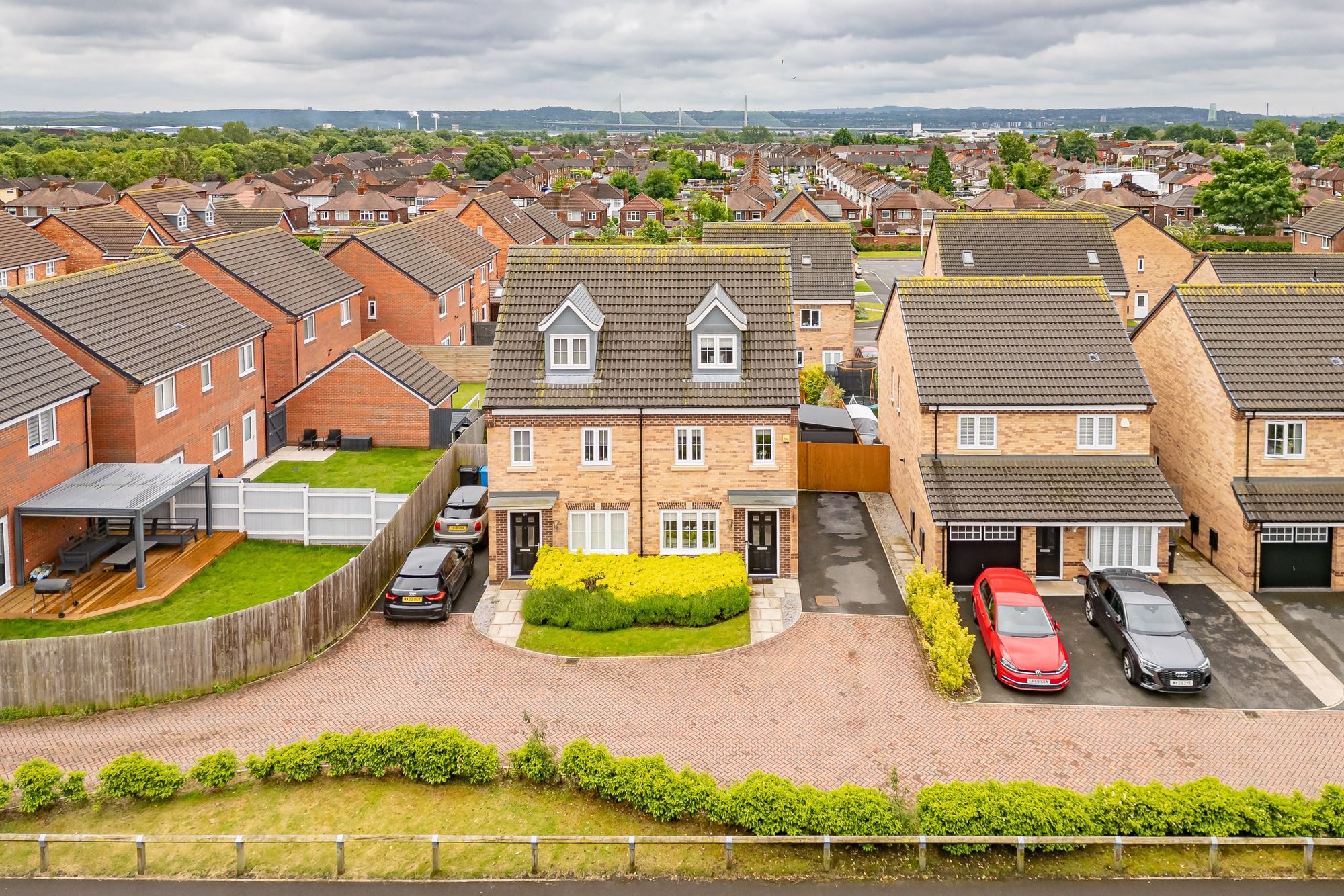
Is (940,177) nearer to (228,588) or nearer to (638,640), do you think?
(638,640)

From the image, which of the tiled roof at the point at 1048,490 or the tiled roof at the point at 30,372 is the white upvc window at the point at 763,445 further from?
the tiled roof at the point at 30,372

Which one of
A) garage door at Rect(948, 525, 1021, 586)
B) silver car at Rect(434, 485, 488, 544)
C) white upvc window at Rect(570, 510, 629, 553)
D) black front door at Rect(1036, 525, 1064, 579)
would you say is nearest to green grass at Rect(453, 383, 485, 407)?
silver car at Rect(434, 485, 488, 544)

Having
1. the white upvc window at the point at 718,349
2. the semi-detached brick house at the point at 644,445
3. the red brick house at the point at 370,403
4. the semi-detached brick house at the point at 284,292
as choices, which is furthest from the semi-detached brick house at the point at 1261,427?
the semi-detached brick house at the point at 284,292

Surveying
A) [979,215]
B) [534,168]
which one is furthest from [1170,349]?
[534,168]

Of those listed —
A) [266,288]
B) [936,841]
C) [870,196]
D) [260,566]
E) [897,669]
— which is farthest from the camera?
[870,196]

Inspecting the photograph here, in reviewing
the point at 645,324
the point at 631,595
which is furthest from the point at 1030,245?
the point at 631,595

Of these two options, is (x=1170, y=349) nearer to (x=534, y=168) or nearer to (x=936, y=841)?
(x=936, y=841)

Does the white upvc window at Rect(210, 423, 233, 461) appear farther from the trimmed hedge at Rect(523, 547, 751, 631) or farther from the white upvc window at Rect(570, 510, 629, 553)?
the trimmed hedge at Rect(523, 547, 751, 631)

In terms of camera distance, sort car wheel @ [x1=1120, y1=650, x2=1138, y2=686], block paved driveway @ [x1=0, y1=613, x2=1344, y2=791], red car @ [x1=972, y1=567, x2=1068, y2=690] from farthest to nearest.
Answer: car wheel @ [x1=1120, y1=650, x2=1138, y2=686] < red car @ [x1=972, y1=567, x2=1068, y2=690] < block paved driveway @ [x1=0, y1=613, x2=1344, y2=791]
